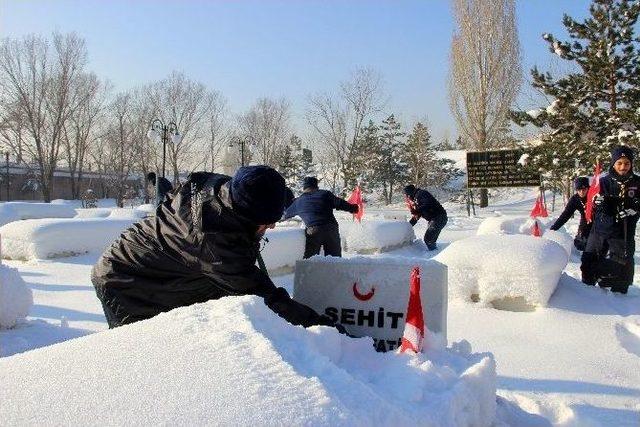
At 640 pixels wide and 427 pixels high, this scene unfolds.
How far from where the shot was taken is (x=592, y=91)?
1565cm

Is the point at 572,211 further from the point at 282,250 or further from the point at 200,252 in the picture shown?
the point at 200,252

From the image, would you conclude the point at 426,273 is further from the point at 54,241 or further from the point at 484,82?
the point at 484,82

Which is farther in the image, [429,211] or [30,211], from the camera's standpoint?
[30,211]

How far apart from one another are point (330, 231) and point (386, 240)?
15.8 ft

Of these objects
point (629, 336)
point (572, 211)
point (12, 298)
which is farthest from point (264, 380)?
point (572, 211)

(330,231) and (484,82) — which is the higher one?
(484,82)

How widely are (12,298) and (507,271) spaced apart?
4808 millimetres

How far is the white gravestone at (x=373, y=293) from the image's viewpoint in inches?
129

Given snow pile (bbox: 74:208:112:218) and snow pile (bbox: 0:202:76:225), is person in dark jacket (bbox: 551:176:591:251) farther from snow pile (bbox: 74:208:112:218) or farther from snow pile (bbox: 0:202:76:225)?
snow pile (bbox: 0:202:76:225)

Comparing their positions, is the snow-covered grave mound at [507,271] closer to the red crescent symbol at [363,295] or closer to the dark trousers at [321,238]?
the dark trousers at [321,238]

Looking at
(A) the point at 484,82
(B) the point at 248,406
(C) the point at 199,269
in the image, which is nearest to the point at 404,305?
(C) the point at 199,269

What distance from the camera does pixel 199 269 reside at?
2.60m

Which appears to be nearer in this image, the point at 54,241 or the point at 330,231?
the point at 330,231

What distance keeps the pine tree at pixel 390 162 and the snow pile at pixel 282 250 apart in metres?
33.6
